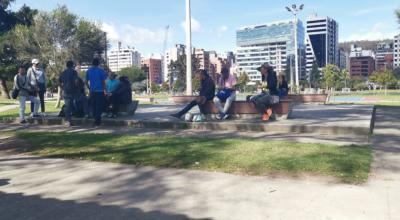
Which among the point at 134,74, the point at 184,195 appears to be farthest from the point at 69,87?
the point at 134,74

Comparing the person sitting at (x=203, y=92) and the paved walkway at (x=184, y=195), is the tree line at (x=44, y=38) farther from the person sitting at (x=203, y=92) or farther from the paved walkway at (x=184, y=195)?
the paved walkway at (x=184, y=195)

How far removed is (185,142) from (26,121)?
20.9 feet

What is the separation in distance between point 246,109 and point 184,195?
648 centimetres

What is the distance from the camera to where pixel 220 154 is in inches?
265

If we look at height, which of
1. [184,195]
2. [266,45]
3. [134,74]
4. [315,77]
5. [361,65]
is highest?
[266,45]

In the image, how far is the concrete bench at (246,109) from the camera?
1071 centimetres

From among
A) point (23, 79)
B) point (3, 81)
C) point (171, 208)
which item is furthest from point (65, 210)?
point (3, 81)

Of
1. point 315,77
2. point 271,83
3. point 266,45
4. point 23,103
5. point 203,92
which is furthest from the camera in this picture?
point 266,45

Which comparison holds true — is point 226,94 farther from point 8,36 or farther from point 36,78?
point 8,36

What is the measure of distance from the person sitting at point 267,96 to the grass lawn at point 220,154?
267cm

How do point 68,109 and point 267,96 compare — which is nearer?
point 267,96

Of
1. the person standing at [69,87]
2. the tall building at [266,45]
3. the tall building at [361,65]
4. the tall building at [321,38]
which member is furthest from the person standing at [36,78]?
the tall building at [361,65]

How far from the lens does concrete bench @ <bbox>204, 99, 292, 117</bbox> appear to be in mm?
10711

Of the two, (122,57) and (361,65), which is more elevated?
(122,57)
